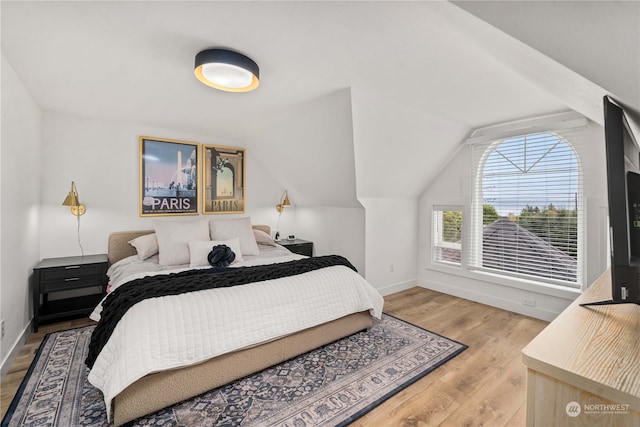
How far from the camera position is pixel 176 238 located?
3123mm

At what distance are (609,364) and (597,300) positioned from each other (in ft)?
2.31

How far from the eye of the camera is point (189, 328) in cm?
178

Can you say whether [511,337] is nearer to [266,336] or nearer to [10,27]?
[266,336]

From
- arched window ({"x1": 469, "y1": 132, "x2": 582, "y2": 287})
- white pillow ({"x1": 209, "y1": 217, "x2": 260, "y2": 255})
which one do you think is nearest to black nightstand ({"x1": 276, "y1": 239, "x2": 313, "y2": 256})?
white pillow ({"x1": 209, "y1": 217, "x2": 260, "y2": 255})

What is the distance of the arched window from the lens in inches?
117

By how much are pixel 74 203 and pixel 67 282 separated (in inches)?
33.3

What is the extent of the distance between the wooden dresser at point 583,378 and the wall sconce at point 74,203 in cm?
401

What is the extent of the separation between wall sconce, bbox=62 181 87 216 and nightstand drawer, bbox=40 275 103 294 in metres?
0.79

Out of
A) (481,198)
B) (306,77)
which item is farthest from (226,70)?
(481,198)

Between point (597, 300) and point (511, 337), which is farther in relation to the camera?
point (511, 337)

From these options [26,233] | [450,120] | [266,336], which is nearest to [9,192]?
[26,233]

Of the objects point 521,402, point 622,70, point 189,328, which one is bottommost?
point 521,402

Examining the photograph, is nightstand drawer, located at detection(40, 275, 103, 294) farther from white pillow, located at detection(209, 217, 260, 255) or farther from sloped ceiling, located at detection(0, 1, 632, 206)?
sloped ceiling, located at detection(0, 1, 632, 206)

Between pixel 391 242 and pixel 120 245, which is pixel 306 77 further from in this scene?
pixel 120 245
